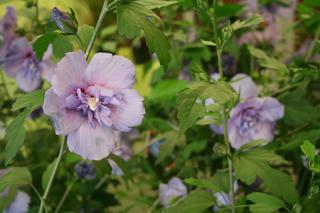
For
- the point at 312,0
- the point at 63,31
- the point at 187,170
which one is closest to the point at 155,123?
the point at 187,170

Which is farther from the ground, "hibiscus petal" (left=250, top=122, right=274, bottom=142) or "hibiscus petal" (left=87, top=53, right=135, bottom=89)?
"hibiscus petal" (left=87, top=53, right=135, bottom=89)

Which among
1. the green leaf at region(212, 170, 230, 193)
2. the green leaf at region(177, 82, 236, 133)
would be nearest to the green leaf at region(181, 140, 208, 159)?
the green leaf at region(212, 170, 230, 193)

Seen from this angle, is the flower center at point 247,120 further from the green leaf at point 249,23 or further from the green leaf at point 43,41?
the green leaf at point 43,41

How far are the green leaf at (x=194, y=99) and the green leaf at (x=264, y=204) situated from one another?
0.46 ft

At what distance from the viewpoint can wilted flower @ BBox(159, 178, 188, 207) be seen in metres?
1.11

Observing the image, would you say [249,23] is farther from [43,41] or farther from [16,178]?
[16,178]

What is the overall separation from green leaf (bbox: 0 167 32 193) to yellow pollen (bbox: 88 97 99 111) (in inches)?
6.9

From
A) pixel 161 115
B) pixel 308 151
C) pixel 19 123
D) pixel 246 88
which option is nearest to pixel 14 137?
pixel 19 123

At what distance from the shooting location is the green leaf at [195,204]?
813mm

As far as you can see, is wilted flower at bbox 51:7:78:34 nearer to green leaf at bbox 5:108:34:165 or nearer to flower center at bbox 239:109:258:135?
green leaf at bbox 5:108:34:165

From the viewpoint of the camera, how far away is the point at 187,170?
1.18m

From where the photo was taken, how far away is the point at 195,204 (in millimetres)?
834

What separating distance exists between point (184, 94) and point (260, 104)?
1.24 feet

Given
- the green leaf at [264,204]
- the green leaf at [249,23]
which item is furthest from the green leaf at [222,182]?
the green leaf at [249,23]
